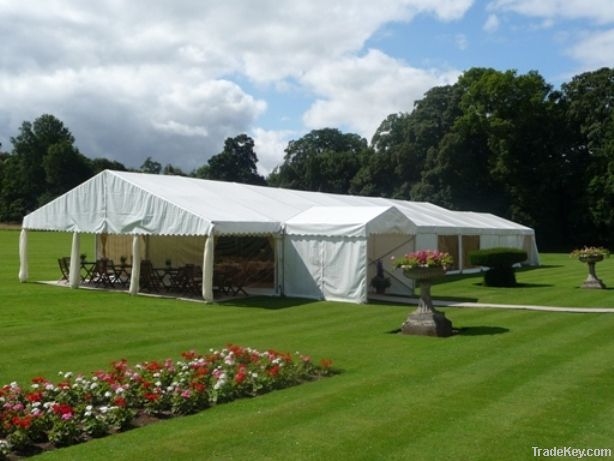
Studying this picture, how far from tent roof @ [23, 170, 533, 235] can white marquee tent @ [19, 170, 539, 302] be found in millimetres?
28

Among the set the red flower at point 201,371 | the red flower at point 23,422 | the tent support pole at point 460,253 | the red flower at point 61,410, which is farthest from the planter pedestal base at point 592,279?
the red flower at point 23,422

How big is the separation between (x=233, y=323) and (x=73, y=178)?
6772 centimetres

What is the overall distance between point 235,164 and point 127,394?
70778mm

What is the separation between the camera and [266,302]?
16609mm

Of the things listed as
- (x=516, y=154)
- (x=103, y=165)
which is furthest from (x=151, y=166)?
(x=516, y=154)

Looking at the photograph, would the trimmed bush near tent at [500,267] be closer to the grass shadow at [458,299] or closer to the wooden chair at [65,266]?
the grass shadow at [458,299]

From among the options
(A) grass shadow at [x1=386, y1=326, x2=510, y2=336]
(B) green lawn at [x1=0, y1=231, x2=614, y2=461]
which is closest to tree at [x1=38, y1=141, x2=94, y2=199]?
(B) green lawn at [x1=0, y1=231, x2=614, y2=461]

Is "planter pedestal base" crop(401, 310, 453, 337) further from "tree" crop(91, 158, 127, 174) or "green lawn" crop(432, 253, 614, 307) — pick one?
"tree" crop(91, 158, 127, 174)

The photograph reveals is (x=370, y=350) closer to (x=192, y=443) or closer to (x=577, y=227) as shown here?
(x=192, y=443)

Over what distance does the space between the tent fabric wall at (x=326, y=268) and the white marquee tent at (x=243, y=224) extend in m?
0.03

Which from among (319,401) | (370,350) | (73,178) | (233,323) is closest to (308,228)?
(233,323)

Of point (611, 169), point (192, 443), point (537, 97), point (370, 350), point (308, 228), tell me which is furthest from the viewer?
point (537, 97)

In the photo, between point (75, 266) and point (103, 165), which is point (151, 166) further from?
point (75, 266)

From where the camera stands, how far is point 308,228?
17.8m
